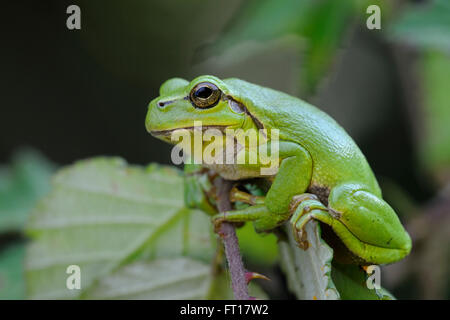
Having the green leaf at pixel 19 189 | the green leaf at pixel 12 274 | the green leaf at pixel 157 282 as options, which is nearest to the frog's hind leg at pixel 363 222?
the green leaf at pixel 157 282

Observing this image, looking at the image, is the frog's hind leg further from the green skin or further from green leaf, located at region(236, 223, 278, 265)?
green leaf, located at region(236, 223, 278, 265)

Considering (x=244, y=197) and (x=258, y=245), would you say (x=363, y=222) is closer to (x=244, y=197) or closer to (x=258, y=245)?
(x=244, y=197)

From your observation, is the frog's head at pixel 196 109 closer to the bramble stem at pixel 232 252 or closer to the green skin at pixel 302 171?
the green skin at pixel 302 171

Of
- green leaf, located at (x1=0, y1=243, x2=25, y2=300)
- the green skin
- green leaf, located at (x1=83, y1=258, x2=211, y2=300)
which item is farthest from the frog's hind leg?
green leaf, located at (x1=0, y1=243, x2=25, y2=300)

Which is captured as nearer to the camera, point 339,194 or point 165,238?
point 339,194

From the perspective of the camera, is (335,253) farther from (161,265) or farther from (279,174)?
(161,265)

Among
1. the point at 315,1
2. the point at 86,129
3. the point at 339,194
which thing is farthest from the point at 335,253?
the point at 86,129
